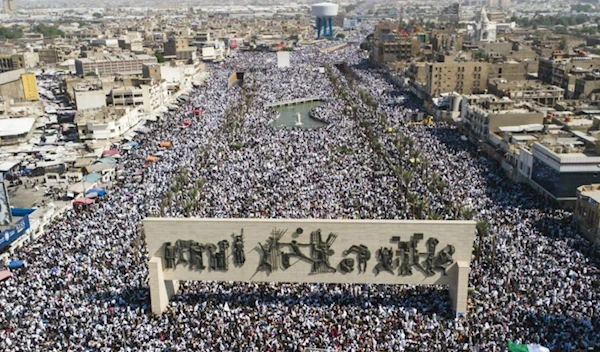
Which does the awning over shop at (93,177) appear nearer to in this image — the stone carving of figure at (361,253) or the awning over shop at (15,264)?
the awning over shop at (15,264)

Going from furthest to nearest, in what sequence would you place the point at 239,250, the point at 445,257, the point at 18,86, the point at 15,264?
the point at 18,86 → the point at 15,264 → the point at 239,250 → the point at 445,257

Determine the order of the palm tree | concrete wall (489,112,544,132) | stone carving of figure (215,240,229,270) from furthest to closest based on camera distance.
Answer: concrete wall (489,112,544,132), the palm tree, stone carving of figure (215,240,229,270)

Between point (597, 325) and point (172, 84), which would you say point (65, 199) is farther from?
point (172, 84)

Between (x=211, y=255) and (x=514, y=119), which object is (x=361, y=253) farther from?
(x=514, y=119)

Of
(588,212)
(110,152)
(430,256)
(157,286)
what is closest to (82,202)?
(110,152)

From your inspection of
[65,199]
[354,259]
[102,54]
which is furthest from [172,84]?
[354,259]

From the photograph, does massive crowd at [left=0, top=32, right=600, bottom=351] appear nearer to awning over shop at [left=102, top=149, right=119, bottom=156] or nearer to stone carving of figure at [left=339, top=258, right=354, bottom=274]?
awning over shop at [left=102, top=149, right=119, bottom=156]

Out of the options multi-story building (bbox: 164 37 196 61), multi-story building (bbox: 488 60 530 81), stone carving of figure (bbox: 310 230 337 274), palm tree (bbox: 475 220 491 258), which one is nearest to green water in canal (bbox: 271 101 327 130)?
multi-story building (bbox: 488 60 530 81)
